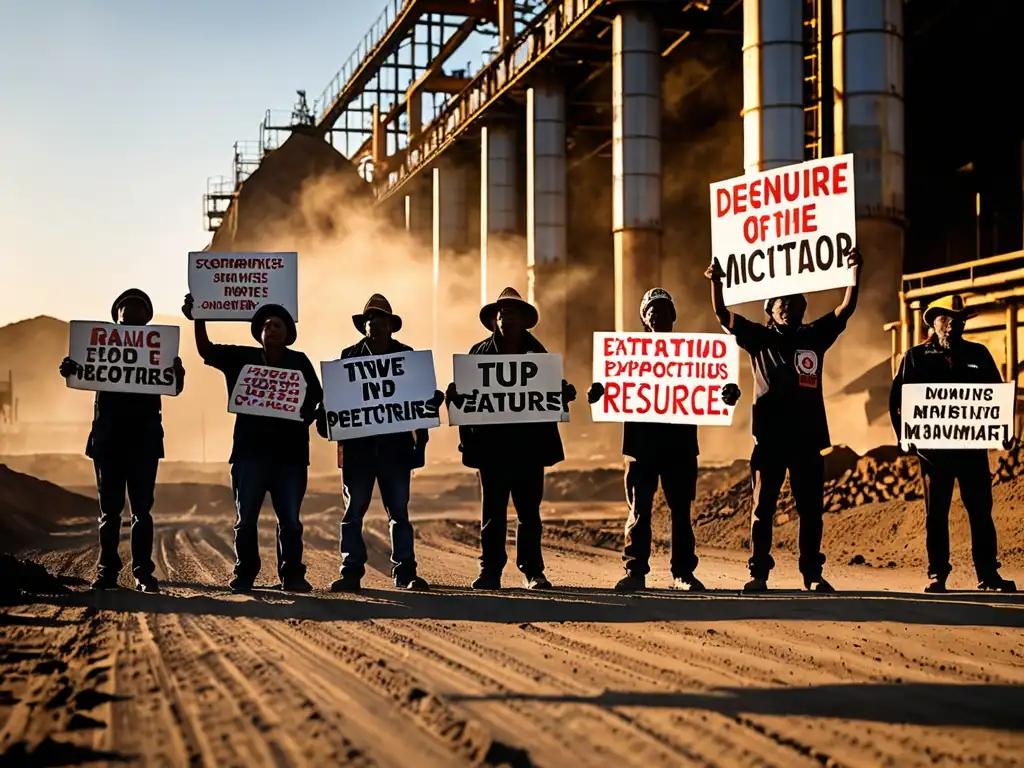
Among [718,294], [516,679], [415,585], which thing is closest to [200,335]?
[415,585]

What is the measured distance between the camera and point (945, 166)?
31.3 metres

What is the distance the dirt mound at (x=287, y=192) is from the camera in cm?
5259

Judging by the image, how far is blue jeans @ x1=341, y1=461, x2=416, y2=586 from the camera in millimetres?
9391

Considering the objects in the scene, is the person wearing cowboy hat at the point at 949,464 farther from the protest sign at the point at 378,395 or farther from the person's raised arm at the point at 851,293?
the protest sign at the point at 378,395

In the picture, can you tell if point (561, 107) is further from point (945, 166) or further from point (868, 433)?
point (868, 433)

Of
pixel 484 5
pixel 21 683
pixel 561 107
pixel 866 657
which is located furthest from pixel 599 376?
pixel 484 5

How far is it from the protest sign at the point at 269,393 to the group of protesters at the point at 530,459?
0.07 meters

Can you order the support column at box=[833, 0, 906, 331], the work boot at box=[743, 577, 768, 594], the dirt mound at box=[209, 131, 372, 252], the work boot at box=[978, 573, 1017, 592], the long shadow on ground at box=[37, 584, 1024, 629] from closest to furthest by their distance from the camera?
the long shadow on ground at box=[37, 584, 1024, 629]
the work boot at box=[743, 577, 768, 594]
the work boot at box=[978, 573, 1017, 592]
the support column at box=[833, 0, 906, 331]
the dirt mound at box=[209, 131, 372, 252]

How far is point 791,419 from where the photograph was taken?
885cm

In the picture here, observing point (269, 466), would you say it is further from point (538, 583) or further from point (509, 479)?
point (538, 583)

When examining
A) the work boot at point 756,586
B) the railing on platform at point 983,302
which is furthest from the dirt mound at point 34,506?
the work boot at point 756,586

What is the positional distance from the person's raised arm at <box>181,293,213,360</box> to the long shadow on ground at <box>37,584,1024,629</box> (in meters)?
1.78

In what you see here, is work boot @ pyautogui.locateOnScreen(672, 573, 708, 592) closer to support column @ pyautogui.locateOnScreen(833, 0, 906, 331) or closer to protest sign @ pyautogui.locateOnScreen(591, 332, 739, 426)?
protest sign @ pyautogui.locateOnScreen(591, 332, 739, 426)

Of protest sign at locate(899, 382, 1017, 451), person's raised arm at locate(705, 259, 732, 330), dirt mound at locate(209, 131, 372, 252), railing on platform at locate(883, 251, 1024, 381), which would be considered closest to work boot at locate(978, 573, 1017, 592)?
protest sign at locate(899, 382, 1017, 451)
